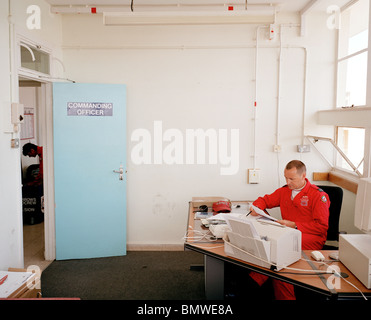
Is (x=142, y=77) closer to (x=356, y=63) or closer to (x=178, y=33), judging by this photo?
(x=178, y=33)

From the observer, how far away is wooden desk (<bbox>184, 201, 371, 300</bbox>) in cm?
193

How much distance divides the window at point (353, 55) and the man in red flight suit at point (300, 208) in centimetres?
144

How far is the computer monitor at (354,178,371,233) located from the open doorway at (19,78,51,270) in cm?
348

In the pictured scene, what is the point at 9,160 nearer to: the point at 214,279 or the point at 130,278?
the point at 130,278

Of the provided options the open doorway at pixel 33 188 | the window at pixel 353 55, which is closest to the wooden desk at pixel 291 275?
the open doorway at pixel 33 188

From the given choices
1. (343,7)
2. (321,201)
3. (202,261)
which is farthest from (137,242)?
(343,7)

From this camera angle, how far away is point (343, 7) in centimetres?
→ 409

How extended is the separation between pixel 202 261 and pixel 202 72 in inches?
93.5

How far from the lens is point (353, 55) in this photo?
3.93m

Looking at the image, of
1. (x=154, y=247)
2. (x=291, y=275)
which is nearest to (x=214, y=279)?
(x=291, y=275)

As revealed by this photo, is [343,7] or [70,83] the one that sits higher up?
[343,7]

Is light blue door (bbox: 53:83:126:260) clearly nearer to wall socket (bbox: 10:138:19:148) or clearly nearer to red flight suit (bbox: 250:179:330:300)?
wall socket (bbox: 10:138:19:148)

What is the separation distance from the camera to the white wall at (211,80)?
4371 millimetres
